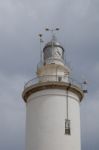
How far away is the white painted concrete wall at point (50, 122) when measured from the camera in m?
24.2

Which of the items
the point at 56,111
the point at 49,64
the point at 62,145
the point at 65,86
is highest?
the point at 49,64

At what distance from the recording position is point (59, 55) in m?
27.0

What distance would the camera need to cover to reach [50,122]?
80.3 feet

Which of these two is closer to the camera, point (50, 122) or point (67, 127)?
point (50, 122)

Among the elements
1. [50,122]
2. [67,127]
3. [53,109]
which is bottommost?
[67,127]

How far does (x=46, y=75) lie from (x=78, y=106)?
2.82 meters

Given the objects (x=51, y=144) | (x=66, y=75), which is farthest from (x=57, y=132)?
(x=66, y=75)

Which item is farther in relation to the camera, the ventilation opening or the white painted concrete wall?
the ventilation opening

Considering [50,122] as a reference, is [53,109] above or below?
above

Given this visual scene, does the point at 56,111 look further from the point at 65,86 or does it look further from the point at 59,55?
the point at 59,55

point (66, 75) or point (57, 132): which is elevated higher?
point (66, 75)

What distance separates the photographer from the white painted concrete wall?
24234 millimetres

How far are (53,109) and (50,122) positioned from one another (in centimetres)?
81

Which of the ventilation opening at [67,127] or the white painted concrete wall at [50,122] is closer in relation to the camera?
the white painted concrete wall at [50,122]
